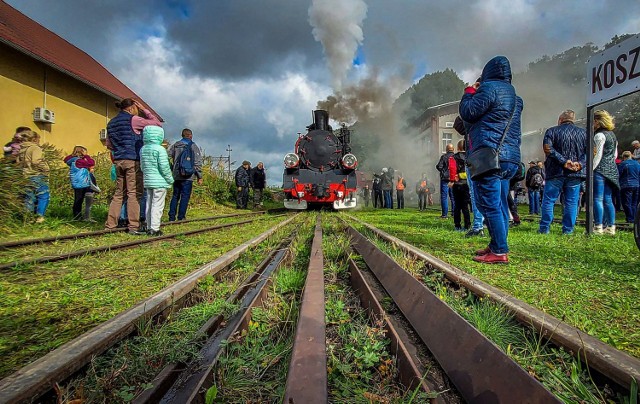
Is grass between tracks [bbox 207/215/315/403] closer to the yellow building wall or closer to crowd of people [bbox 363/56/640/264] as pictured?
crowd of people [bbox 363/56/640/264]

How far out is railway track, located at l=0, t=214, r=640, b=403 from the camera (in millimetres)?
989

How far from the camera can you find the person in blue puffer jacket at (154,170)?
543 cm

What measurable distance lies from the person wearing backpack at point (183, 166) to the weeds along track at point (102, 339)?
6073mm

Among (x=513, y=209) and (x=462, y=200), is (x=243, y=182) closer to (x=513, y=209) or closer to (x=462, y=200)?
(x=462, y=200)

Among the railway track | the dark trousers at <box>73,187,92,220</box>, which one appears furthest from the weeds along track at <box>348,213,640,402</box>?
the dark trousers at <box>73,187,92,220</box>

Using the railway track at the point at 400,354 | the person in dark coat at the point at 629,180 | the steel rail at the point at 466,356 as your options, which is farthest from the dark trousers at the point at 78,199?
the person in dark coat at the point at 629,180

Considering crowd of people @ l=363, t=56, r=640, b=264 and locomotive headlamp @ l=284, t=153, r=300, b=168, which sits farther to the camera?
locomotive headlamp @ l=284, t=153, r=300, b=168

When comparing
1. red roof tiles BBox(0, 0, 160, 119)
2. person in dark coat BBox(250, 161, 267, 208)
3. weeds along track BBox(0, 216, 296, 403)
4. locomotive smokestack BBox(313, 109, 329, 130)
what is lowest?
weeds along track BBox(0, 216, 296, 403)

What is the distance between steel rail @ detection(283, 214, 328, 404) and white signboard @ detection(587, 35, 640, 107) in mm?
5436

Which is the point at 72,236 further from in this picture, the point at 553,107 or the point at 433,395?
the point at 553,107

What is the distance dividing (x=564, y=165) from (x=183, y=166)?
729cm

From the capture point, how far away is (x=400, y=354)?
4.32ft

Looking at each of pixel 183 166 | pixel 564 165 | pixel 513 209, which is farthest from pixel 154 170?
pixel 513 209

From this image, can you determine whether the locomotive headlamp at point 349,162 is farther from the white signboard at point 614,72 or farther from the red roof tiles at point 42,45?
the red roof tiles at point 42,45
